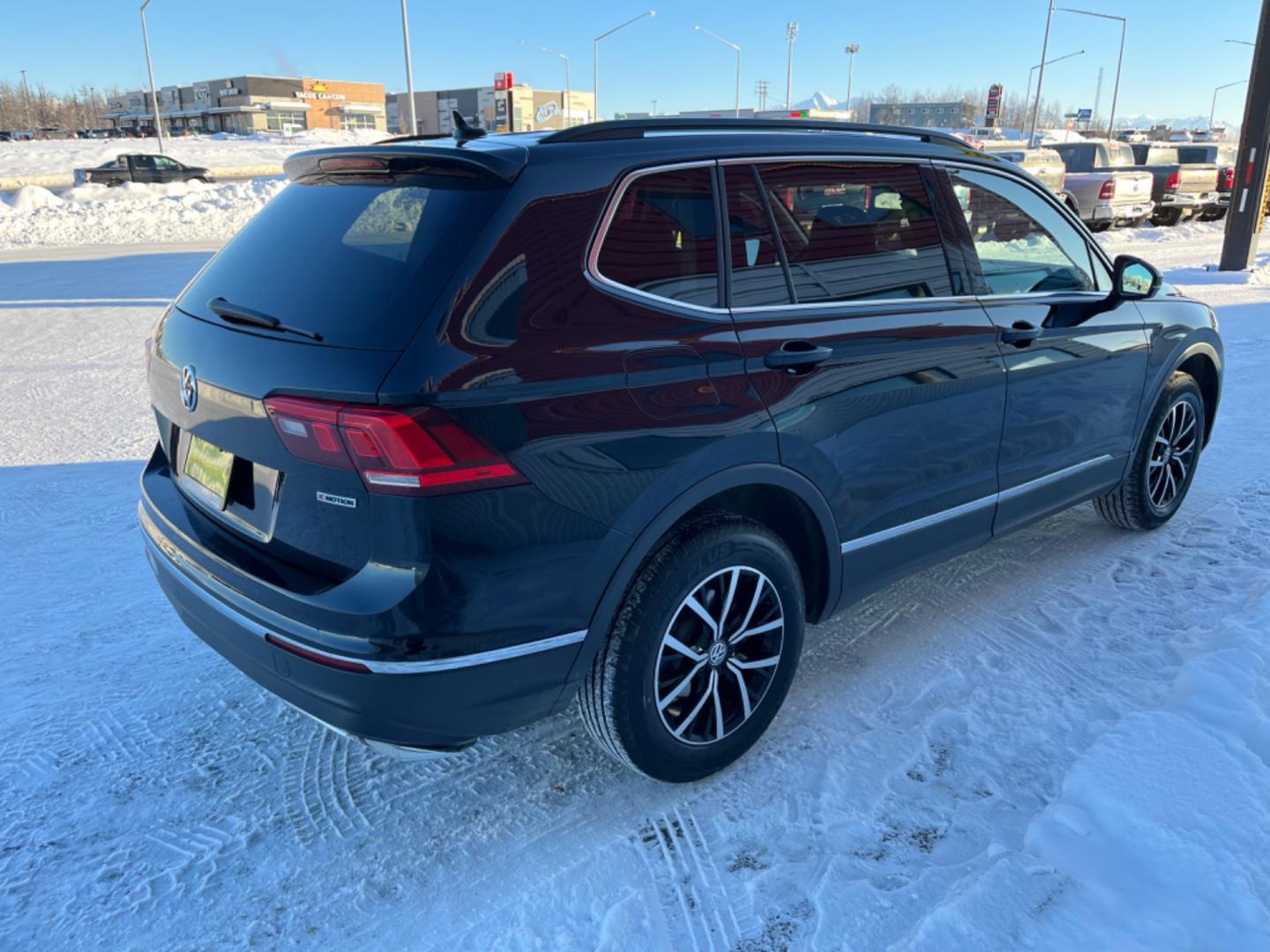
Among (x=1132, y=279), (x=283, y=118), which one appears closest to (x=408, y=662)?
(x=1132, y=279)

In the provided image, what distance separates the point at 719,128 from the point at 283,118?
96.7 m

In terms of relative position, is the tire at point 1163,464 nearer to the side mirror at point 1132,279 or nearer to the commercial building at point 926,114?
the side mirror at point 1132,279

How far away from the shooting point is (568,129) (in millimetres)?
2650

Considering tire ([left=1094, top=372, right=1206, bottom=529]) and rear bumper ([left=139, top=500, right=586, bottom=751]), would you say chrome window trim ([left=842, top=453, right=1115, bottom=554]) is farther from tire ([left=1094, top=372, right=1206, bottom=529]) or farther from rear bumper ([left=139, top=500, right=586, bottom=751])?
rear bumper ([left=139, top=500, right=586, bottom=751])

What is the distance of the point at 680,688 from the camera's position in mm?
2754

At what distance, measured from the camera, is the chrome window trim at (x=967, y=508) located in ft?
10.5

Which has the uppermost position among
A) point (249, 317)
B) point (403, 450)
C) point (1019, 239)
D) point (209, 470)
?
point (1019, 239)

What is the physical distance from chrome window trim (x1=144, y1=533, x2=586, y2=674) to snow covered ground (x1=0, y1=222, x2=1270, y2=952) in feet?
2.14

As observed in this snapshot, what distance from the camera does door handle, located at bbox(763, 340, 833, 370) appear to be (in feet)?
9.09

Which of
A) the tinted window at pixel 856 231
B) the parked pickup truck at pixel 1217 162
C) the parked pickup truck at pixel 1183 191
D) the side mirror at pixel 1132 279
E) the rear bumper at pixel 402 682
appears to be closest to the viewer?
the rear bumper at pixel 402 682

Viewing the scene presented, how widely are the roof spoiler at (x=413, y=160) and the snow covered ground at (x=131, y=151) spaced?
4266cm

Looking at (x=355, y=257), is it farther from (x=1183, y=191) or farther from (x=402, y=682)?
(x=1183, y=191)

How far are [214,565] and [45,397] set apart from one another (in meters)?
5.61

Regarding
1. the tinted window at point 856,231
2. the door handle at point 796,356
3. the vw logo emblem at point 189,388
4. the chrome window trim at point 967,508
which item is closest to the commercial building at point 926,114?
the chrome window trim at point 967,508
